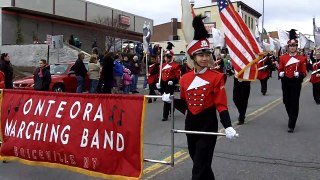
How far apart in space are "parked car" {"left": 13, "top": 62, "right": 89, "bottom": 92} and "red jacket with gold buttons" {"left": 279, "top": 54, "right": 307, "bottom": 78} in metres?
9.18

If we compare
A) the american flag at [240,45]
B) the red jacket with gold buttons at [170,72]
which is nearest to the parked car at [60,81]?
the red jacket with gold buttons at [170,72]

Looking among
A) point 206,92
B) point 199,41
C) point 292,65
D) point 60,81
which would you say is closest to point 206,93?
point 206,92

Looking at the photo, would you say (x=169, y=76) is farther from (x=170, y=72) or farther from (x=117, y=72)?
(x=117, y=72)

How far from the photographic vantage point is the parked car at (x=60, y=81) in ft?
55.4

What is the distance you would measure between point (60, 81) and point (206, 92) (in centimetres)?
1300

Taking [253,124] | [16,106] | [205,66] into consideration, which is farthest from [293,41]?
[16,106]

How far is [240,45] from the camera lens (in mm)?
10484

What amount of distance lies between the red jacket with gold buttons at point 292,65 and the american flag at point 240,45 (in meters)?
0.70


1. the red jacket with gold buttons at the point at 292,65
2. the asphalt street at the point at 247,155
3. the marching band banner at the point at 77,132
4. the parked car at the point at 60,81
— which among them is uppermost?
the red jacket with gold buttons at the point at 292,65

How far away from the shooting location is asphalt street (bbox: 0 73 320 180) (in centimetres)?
636

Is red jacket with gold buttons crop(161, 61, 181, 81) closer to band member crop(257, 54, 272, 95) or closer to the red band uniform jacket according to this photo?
the red band uniform jacket

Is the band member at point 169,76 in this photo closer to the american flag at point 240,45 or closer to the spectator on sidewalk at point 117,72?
the american flag at point 240,45

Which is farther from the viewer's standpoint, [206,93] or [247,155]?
[247,155]

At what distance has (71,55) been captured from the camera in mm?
30406
